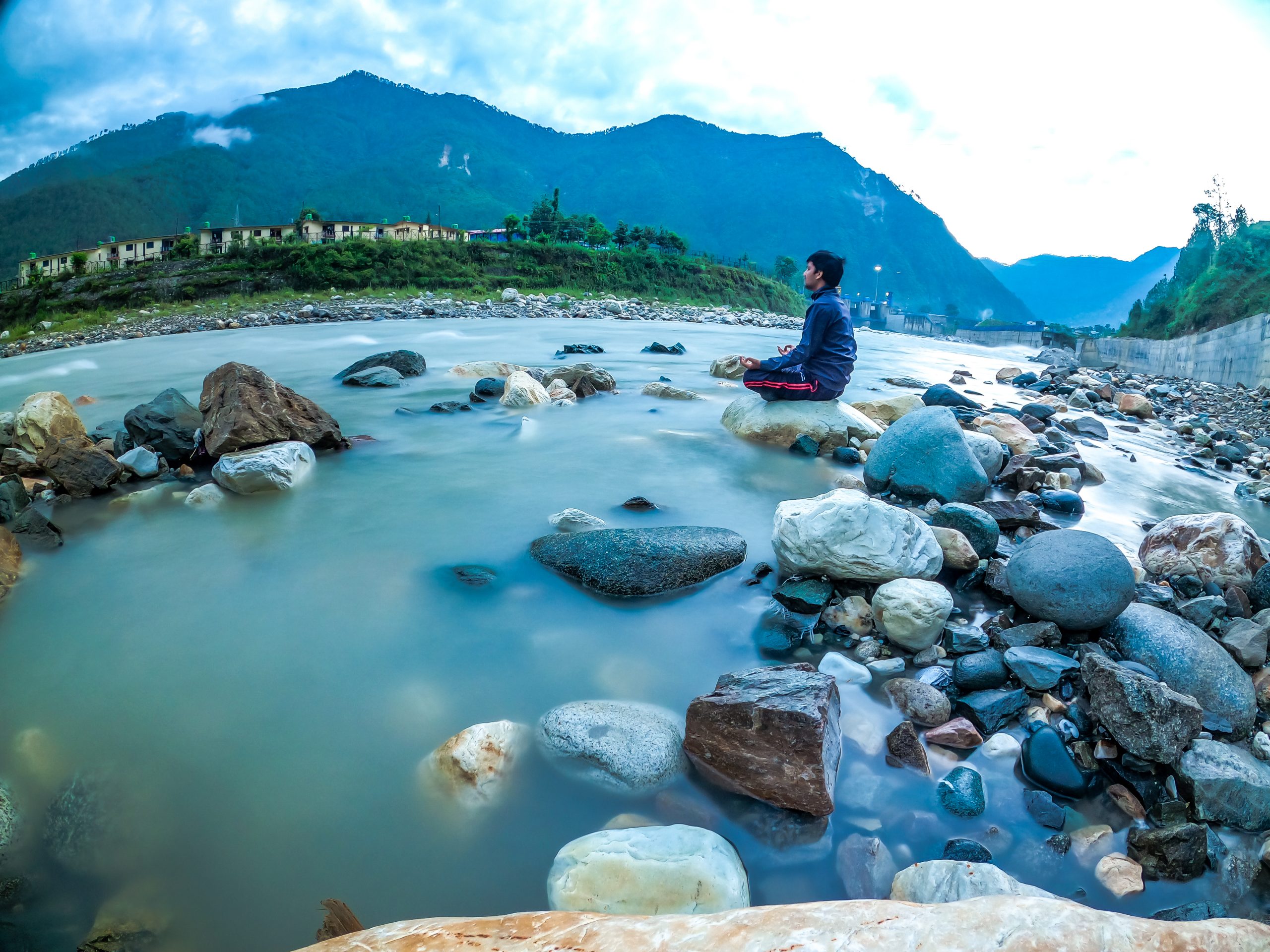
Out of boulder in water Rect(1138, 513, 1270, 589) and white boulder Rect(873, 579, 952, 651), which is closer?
white boulder Rect(873, 579, 952, 651)

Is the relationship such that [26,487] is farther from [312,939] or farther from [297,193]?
[297,193]

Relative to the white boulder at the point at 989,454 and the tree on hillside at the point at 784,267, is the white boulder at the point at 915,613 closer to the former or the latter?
the white boulder at the point at 989,454

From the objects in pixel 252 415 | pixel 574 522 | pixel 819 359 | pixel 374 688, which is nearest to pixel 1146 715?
pixel 374 688

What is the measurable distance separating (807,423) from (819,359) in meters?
0.72

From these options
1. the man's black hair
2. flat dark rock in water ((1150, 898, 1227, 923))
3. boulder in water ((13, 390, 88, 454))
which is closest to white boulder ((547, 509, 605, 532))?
flat dark rock in water ((1150, 898, 1227, 923))

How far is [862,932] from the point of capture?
1322mm

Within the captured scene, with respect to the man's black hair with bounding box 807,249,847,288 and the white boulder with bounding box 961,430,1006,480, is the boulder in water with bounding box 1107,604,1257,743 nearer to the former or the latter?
the white boulder with bounding box 961,430,1006,480

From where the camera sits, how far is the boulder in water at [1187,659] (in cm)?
→ 267

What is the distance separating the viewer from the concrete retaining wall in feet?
49.5

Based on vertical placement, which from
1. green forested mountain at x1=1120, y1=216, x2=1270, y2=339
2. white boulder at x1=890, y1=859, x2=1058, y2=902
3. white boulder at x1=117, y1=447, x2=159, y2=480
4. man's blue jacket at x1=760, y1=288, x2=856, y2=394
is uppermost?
green forested mountain at x1=1120, y1=216, x2=1270, y2=339

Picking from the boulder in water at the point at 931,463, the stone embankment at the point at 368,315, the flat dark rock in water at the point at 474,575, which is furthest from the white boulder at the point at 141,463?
the stone embankment at the point at 368,315

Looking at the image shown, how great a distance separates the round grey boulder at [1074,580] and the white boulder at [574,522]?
2.56 m

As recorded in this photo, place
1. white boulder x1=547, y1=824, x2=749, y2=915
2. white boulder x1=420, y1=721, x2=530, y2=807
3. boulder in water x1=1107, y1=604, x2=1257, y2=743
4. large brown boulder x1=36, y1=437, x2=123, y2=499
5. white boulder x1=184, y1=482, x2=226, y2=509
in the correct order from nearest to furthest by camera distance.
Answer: white boulder x1=547, y1=824, x2=749, y2=915 < white boulder x1=420, y1=721, x2=530, y2=807 < boulder in water x1=1107, y1=604, x2=1257, y2=743 < white boulder x1=184, y1=482, x2=226, y2=509 < large brown boulder x1=36, y1=437, x2=123, y2=499

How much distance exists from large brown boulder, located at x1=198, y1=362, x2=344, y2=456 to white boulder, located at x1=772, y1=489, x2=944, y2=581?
4575 mm
